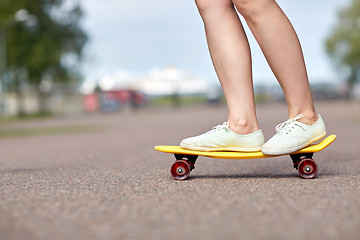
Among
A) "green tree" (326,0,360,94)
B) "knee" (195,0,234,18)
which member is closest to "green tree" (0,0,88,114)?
"green tree" (326,0,360,94)

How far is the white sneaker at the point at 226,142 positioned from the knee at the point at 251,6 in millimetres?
615

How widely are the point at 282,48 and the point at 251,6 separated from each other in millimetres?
277

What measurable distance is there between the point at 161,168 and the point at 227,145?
3.64 ft

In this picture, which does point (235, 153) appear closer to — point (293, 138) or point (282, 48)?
point (293, 138)

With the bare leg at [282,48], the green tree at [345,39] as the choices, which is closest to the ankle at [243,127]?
the bare leg at [282,48]

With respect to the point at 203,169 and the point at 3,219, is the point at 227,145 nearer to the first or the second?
the point at 203,169

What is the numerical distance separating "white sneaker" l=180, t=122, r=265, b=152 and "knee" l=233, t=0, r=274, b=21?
61cm

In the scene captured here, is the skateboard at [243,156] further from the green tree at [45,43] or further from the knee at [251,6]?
the green tree at [45,43]

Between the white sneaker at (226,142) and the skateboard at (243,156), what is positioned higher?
the white sneaker at (226,142)

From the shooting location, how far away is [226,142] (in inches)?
134

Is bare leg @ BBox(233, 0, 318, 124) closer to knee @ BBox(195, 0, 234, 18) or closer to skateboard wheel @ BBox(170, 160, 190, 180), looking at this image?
knee @ BBox(195, 0, 234, 18)

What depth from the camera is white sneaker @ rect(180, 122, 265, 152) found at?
3.39m

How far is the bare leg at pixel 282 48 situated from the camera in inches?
133

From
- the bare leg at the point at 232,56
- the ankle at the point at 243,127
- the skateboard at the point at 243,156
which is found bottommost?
the skateboard at the point at 243,156
